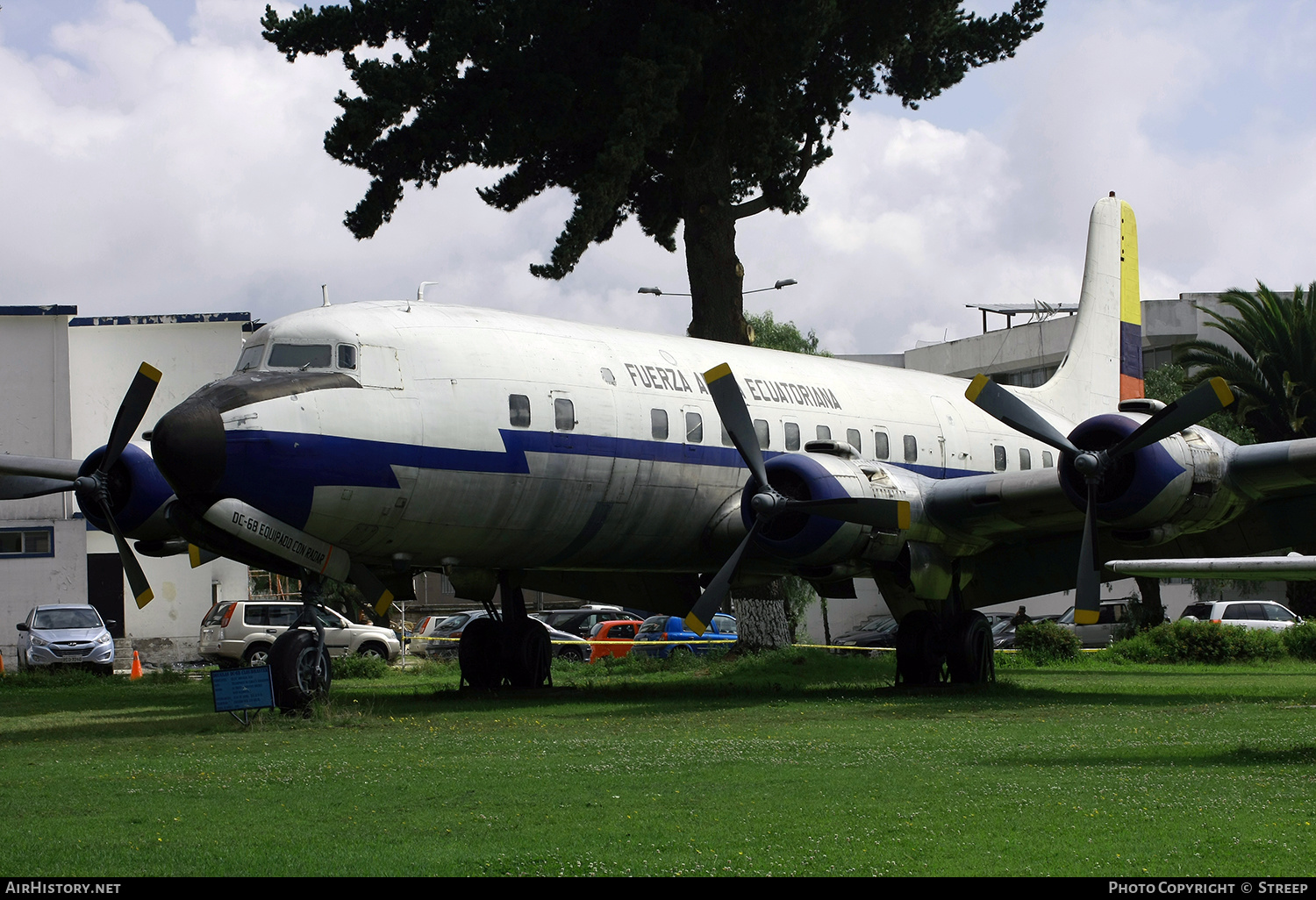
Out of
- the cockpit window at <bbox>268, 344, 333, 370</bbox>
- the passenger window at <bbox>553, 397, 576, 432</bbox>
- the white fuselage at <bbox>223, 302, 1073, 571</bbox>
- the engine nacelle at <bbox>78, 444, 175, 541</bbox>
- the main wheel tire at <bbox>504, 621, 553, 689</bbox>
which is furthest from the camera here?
the main wheel tire at <bbox>504, 621, 553, 689</bbox>

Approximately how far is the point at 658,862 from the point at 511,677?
14.0 metres

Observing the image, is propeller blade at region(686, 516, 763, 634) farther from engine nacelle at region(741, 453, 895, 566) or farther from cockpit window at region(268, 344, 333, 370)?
cockpit window at region(268, 344, 333, 370)

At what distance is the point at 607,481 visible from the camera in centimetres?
1800

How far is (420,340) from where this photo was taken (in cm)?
1675

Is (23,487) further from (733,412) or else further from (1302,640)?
(1302,640)

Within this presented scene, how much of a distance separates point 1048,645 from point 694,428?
14.8 meters

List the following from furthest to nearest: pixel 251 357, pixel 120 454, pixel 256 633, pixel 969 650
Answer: pixel 256 633 < pixel 969 650 < pixel 120 454 < pixel 251 357

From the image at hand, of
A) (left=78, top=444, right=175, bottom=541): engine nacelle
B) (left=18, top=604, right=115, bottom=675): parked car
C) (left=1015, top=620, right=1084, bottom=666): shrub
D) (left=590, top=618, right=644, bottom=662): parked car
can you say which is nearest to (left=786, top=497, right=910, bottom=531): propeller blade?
(left=78, top=444, right=175, bottom=541): engine nacelle

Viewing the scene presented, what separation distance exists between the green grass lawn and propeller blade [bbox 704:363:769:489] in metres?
3.39

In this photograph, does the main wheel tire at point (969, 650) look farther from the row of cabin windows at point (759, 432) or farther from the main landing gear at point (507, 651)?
the main landing gear at point (507, 651)

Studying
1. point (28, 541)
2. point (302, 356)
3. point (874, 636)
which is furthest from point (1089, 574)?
point (28, 541)

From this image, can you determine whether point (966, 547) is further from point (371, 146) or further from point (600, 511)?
point (371, 146)

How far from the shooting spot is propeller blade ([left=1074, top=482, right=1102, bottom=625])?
1634 centimetres

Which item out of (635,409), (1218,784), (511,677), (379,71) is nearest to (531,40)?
(379,71)
